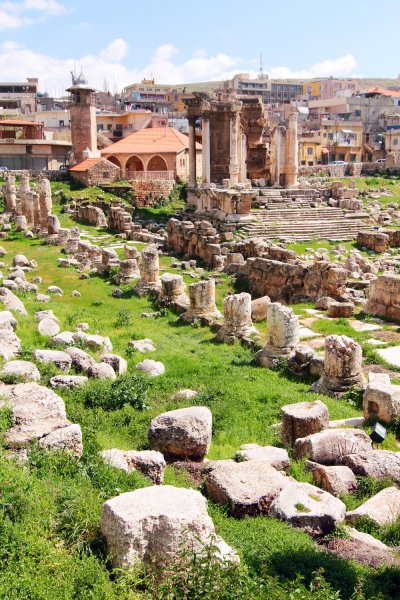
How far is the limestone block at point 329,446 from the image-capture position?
320 inches

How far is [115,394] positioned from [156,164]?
1462 inches

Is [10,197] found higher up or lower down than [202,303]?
higher up

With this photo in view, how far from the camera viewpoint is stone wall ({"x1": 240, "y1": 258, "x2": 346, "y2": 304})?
17984mm

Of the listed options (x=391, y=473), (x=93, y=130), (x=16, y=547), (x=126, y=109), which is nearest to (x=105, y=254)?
(x=391, y=473)

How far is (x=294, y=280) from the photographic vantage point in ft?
63.7

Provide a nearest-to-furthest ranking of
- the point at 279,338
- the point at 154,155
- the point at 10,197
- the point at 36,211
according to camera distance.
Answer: the point at 279,338 → the point at 36,211 → the point at 10,197 → the point at 154,155

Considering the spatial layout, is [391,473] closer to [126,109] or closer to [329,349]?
[329,349]

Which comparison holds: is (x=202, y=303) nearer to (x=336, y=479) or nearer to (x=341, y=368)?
(x=341, y=368)

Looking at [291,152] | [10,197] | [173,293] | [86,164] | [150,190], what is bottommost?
[173,293]

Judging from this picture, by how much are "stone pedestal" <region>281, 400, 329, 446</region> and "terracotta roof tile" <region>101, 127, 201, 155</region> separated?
3688 centimetres

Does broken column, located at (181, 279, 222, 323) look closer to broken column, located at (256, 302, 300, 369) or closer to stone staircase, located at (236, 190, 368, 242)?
broken column, located at (256, 302, 300, 369)

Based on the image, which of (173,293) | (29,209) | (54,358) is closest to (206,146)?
(29,209)

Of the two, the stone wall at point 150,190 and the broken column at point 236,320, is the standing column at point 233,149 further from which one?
the broken column at point 236,320

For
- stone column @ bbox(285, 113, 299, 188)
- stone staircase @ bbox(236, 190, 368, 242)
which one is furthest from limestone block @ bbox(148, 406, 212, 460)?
stone column @ bbox(285, 113, 299, 188)
